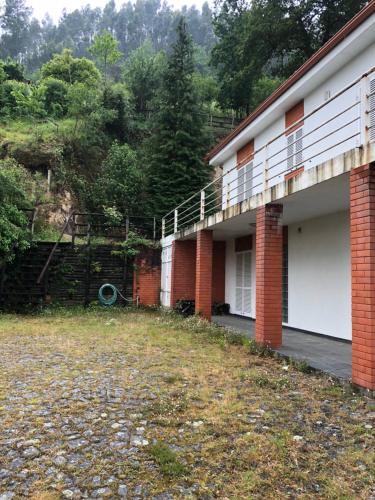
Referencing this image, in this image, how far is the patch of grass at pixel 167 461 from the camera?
9.48 ft

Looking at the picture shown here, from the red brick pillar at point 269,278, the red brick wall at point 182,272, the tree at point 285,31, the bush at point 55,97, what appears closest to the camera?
the red brick pillar at point 269,278

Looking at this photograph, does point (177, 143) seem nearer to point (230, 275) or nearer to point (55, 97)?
Result: point (230, 275)

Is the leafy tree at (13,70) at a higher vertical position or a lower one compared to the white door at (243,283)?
higher

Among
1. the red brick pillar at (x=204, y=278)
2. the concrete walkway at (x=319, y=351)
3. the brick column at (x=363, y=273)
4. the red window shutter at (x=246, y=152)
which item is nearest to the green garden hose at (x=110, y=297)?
the red brick pillar at (x=204, y=278)

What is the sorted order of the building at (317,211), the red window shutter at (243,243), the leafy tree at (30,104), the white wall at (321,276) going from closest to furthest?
the building at (317,211) → the white wall at (321,276) → the red window shutter at (243,243) → the leafy tree at (30,104)

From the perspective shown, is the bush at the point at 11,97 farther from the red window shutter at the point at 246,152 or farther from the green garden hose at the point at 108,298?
the red window shutter at the point at 246,152

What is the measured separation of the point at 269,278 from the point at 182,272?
6905mm

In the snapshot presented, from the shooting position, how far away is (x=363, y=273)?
15.3 feet

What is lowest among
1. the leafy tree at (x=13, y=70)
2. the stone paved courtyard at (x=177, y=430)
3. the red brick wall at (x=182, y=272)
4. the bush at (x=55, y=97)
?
the stone paved courtyard at (x=177, y=430)

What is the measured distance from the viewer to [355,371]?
469cm

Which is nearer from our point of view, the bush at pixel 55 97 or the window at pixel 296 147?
the window at pixel 296 147

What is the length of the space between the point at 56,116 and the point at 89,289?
55.0 feet

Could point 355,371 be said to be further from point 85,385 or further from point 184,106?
point 184,106

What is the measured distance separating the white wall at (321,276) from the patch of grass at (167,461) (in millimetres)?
5831
